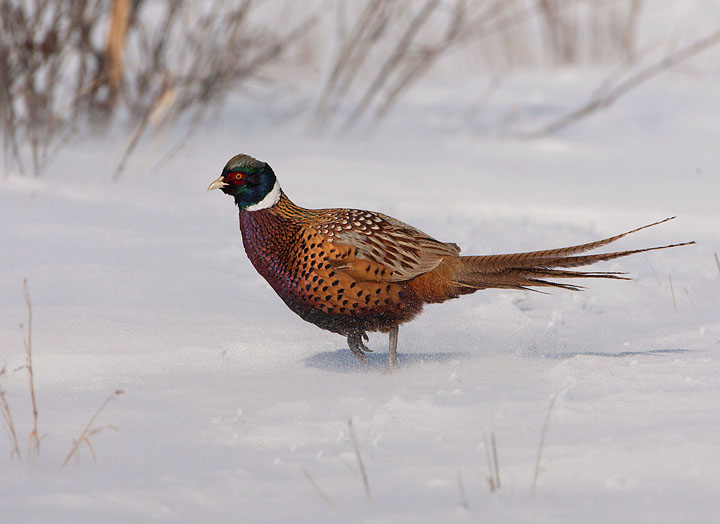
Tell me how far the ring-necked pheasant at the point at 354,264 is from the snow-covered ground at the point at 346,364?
0.66ft

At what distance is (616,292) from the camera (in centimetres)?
381

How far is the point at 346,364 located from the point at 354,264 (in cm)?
38

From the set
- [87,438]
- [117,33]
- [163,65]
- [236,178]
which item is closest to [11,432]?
[87,438]

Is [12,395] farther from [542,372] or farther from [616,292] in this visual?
[616,292]

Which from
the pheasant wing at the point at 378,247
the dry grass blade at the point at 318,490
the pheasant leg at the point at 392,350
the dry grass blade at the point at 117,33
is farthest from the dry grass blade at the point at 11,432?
the dry grass blade at the point at 117,33

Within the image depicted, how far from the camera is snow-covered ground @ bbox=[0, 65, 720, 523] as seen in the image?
203cm

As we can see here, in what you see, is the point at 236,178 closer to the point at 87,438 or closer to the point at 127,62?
the point at 87,438

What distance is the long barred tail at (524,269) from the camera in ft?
9.34

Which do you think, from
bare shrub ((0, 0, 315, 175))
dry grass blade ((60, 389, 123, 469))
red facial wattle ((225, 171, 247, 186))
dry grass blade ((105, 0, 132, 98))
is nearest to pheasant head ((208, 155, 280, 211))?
red facial wattle ((225, 171, 247, 186))

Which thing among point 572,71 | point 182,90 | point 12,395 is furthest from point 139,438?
point 572,71

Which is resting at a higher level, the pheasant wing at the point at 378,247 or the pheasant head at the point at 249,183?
the pheasant head at the point at 249,183

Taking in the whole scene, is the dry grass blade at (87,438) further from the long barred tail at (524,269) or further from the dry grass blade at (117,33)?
the dry grass blade at (117,33)

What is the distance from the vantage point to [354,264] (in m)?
2.88

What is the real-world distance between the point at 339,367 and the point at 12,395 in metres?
0.98
